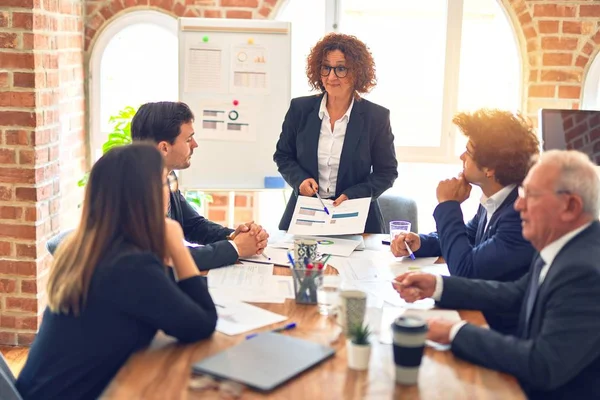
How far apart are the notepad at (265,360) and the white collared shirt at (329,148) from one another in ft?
4.82

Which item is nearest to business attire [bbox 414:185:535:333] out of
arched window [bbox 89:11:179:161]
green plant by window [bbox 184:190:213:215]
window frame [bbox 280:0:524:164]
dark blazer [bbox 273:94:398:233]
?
dark blazer [bbox 273:94:398:233]

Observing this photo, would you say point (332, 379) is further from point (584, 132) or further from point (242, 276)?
point (584, 132)

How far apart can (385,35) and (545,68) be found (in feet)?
3.07

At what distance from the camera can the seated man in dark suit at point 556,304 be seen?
1.63 m

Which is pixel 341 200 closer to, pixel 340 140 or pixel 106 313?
pixel 340 140

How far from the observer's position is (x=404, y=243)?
8.64ft

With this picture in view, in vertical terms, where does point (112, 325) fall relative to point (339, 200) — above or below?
below

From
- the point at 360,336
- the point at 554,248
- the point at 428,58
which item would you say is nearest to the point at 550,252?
the point at 554,248

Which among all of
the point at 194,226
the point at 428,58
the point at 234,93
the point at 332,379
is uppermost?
the point at 428,58

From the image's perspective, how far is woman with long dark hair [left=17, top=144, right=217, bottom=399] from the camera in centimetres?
173

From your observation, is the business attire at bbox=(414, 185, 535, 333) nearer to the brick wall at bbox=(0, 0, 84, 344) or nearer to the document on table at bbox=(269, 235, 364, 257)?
the document on table at bbox=(269, 235, 364, 257)

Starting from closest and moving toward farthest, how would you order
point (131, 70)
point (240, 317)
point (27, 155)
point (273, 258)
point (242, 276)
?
1. point (240, 317)
2. point (242, 276)
3. point (273, 258)
4. point (27, 155)
5. point (131, 70)

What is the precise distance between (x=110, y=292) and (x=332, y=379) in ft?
1.75

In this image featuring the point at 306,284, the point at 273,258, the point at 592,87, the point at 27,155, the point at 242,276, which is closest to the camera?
the point at 306,284
